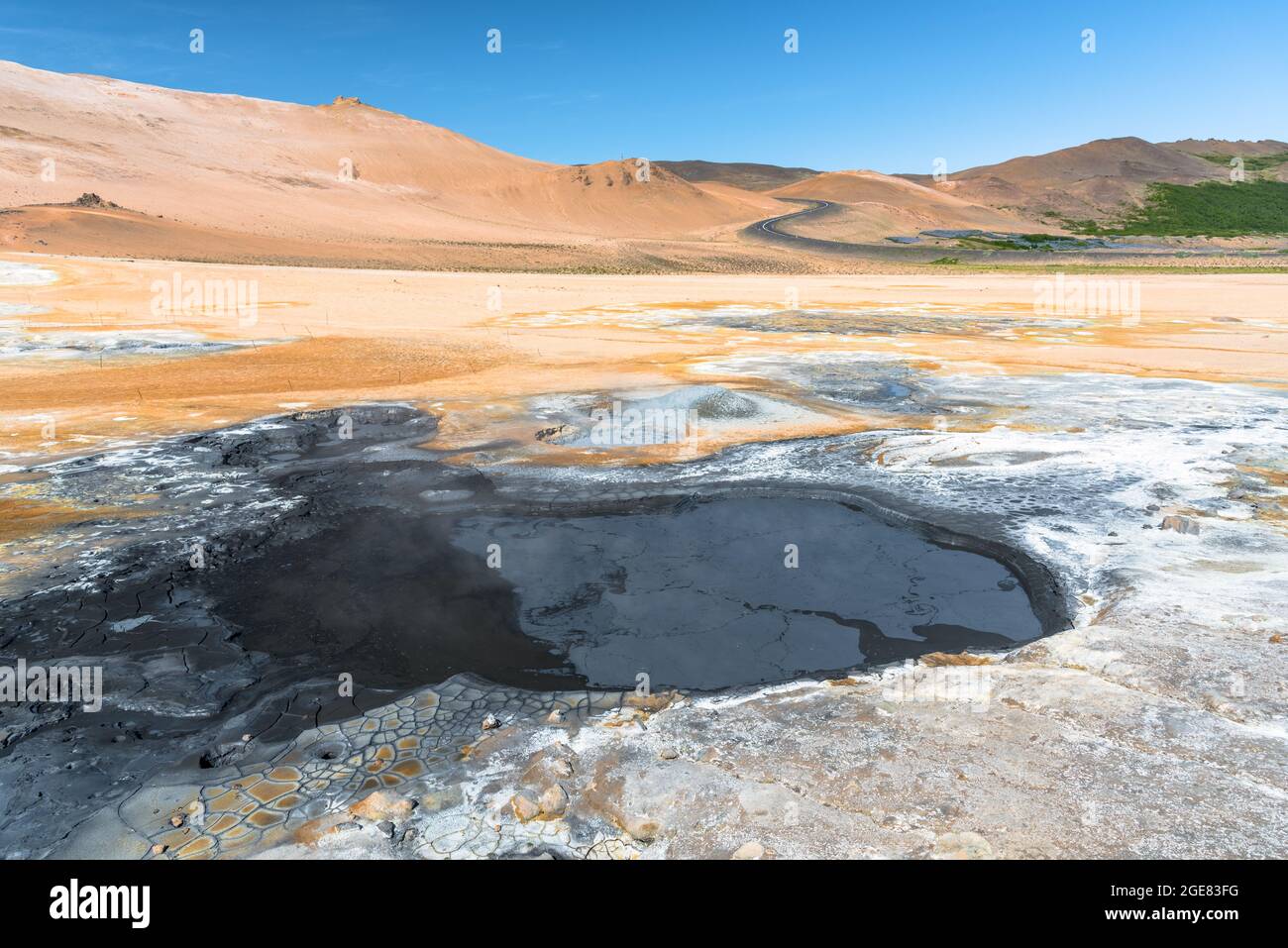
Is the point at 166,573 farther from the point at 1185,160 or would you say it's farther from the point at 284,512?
the point at 1185,160

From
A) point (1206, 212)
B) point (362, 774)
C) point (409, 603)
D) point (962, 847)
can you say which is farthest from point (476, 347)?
point (1206, 212)

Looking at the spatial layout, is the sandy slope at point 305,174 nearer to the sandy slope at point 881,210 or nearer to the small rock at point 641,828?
the sandy slope at point 881,210

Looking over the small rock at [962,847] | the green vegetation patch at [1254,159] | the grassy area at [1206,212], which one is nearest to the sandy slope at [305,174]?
the grassy area at [1206,212]

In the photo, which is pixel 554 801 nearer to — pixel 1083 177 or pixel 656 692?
pixel 656 692

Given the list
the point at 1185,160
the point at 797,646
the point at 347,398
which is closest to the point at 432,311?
the point at 347,398

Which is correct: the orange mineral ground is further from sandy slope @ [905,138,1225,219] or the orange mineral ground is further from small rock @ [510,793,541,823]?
sandy slope @ [905,138,1225,219]

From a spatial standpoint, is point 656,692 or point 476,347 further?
point 476,347

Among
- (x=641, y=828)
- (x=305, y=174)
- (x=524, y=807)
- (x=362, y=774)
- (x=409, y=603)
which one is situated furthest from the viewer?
(x=305, y=174)
